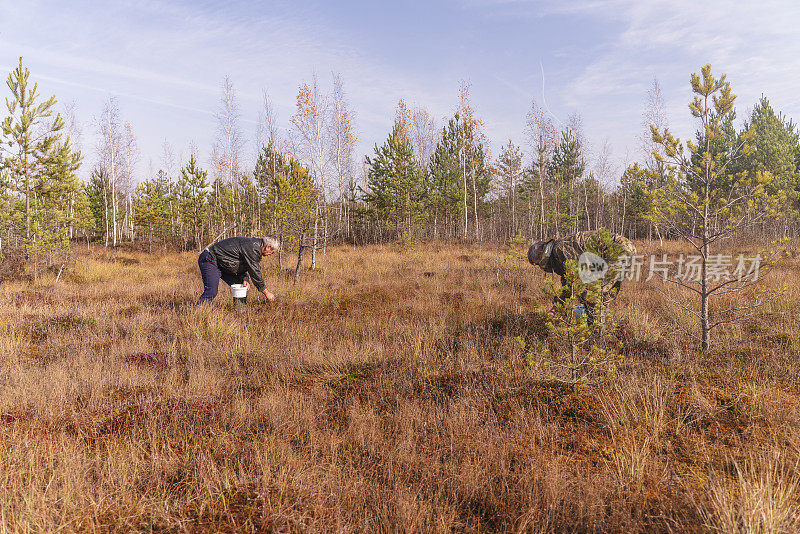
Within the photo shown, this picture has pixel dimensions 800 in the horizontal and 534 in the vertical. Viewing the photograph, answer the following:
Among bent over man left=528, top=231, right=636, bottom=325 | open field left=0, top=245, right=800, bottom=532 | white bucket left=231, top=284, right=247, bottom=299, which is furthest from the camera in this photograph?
white bucket left=231, top=284, right=247, bottom=299

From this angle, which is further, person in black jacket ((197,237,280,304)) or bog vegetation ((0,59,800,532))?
person in black jacket ((197,237,280,304))

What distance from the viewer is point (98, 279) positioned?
12.9 metres

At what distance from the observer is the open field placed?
1966mm

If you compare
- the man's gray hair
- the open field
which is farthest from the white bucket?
the open field

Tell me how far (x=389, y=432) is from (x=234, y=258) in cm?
506

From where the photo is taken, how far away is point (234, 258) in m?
6.71

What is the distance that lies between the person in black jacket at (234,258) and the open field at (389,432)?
1.18 meters

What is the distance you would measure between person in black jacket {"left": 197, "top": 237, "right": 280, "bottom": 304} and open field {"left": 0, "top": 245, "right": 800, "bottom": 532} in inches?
46.6

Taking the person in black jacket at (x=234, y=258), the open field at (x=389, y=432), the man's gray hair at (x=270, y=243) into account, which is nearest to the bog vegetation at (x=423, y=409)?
the open field at (x=389, y=432)

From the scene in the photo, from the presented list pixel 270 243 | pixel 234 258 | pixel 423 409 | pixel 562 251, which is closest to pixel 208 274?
pixel 234 258

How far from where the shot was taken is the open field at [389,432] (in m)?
1.97

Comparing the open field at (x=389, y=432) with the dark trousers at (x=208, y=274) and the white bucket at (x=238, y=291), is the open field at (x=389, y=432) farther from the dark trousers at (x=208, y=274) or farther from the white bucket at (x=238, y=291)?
the dark trousers at (x=208, y=274)

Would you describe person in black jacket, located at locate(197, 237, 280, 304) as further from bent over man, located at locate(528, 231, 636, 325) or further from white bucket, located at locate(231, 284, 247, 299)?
bent over man, located at locate(528, 231, 636, 325)

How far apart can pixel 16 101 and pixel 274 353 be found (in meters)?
17.1
